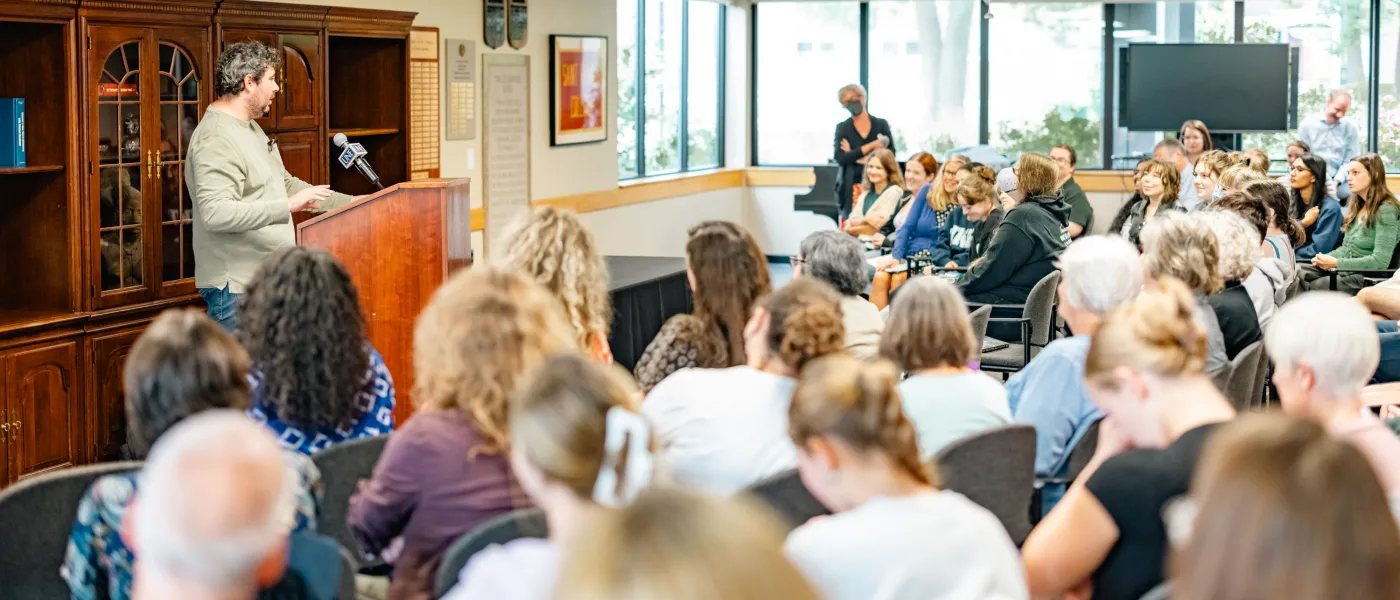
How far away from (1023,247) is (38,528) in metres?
4.70

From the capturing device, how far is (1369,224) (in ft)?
25.5

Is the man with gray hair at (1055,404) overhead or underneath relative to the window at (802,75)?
underneath

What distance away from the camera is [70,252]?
16.8ft

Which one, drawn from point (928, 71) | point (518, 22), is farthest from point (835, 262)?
point (928, 71)

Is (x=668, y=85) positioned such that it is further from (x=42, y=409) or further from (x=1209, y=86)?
(x=42, y=409)

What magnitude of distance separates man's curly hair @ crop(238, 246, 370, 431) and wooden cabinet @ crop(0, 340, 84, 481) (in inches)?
83.9

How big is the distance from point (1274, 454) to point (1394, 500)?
117 cm

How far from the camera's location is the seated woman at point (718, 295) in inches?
151

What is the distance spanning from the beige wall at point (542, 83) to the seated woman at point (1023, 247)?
10.4ft

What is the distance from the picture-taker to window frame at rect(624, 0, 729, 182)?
38.1ft

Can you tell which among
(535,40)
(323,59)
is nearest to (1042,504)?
(323,59)

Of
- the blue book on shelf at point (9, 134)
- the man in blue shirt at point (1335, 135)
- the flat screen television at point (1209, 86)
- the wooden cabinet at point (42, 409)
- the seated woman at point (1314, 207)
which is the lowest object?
the wooden cabinet at point (42, 409)

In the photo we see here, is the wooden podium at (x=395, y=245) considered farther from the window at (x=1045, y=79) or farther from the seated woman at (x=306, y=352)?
the window at (x=1045, y=79)

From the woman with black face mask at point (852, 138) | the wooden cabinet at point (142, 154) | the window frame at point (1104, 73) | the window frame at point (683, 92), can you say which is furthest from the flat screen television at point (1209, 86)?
the wooden cabinet at point (142, 154)
